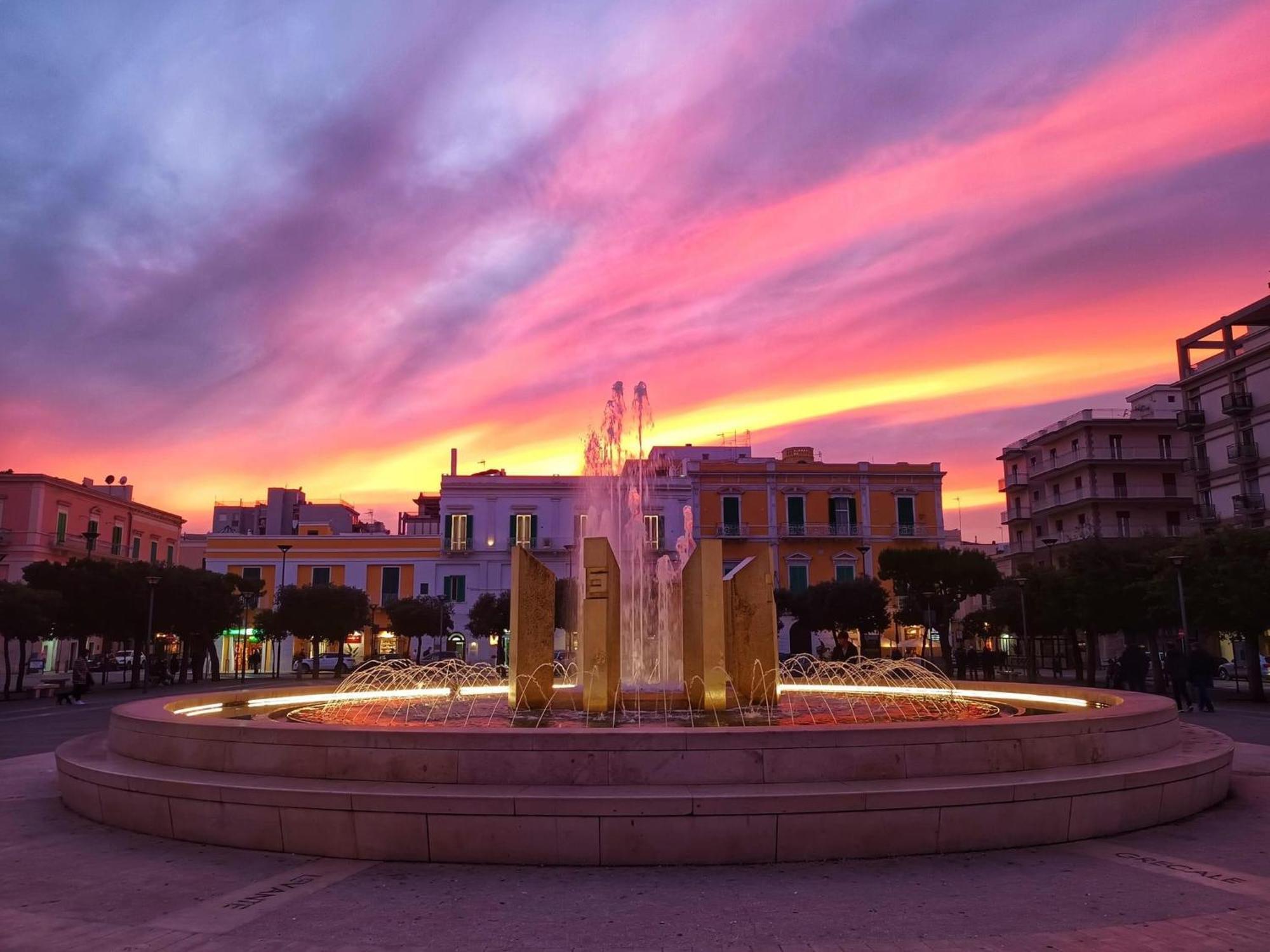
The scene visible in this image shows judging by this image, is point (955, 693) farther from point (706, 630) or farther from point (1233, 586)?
point (1233, 586)

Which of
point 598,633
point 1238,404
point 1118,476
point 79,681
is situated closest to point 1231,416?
point 1238,404

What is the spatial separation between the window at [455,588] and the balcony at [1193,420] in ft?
123

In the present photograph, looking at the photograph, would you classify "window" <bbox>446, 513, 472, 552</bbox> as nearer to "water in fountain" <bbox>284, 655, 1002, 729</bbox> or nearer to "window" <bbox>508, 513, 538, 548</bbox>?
"window" <bbox>508, 513, 538, 548</bbox>

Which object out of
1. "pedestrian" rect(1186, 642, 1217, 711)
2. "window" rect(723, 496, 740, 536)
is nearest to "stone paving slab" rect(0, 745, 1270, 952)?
"pedestrian" rect(1186, 642, 1217, 711)

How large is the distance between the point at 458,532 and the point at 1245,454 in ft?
126

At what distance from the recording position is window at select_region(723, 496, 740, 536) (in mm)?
50219

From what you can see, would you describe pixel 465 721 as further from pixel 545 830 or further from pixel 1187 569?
pixel 1187 569

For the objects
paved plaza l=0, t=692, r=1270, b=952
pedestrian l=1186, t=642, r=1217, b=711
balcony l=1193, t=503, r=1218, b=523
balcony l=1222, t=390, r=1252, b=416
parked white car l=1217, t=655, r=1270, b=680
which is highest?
balcony l=1222, t=390, r=1252, b=416

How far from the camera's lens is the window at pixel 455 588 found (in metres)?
49.8

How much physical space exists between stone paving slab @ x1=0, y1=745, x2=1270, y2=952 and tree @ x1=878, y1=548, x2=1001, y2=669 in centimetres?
3543

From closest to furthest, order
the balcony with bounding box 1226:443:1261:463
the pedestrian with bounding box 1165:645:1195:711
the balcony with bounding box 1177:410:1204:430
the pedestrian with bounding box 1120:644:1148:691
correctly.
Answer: the pedestrian with bounding box 1165:645:1195:711, the pedestrian with bounding box 1120:644:1148:691, the balcony with bounding box 1226:443:1261:463, the balcony with bounding box 1177:410:1204:430

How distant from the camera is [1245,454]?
39.2 m

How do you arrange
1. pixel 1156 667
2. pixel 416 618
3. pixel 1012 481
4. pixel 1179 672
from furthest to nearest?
1. pixel 1012 481
2. pixel 416 618
3. pixel 1156 667
4. pixel 1179 672

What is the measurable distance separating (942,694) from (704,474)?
37.5 meters
